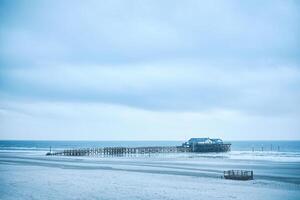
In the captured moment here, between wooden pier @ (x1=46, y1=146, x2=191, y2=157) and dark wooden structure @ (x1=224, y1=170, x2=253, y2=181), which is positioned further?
wooden pier @ (x1=46, y1=146, x2=191, y2=157)

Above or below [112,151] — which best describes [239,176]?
above

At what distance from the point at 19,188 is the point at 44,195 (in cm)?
431

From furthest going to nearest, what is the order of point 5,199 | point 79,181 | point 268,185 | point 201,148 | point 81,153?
point 201,148 < point 81,153 < point 79,181 < point 268,185 < point 5,199

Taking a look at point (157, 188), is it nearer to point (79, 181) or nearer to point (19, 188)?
point (79, 181)

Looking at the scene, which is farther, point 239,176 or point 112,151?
point 112,151

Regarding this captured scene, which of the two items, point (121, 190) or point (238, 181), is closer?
point (121, 190)

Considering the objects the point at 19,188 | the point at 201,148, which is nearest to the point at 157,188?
the point at 19,188

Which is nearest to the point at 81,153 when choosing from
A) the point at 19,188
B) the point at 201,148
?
the point at 201,148

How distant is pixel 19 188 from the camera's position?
30.7 m

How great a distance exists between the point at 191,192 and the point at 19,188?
44.5ft

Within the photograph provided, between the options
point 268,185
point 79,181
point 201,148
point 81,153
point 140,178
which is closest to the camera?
point 268,185

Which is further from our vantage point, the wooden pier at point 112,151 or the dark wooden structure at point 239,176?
the wooden pier at point 112,151

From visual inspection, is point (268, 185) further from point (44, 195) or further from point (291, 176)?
point (44, 195)

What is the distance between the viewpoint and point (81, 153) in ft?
302
